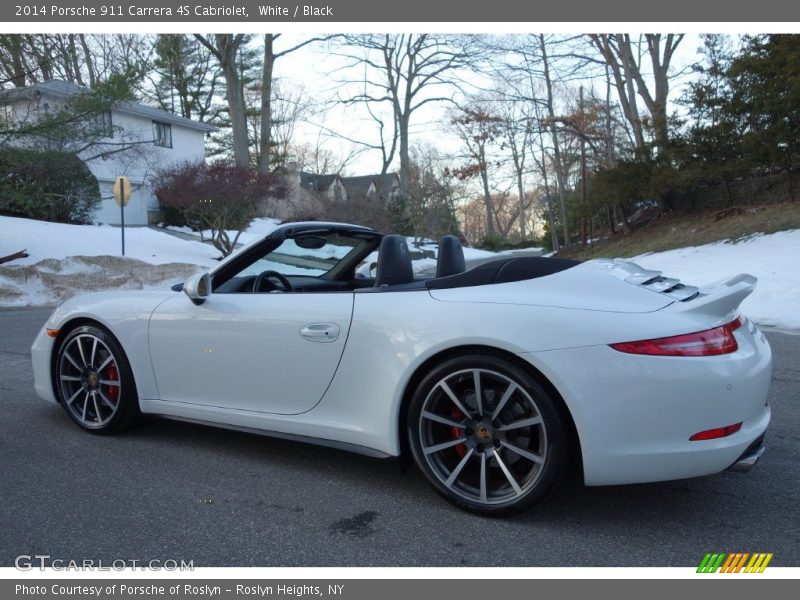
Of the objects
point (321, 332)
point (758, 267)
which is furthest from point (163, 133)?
point (321, 332)

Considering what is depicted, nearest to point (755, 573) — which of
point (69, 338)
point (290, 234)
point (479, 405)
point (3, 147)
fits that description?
point (479, 405)

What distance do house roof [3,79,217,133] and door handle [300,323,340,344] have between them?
596 inches

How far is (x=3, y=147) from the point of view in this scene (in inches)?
605

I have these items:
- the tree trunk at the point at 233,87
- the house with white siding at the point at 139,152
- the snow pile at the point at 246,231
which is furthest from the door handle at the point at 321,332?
the tree trunk at the point at 233,87

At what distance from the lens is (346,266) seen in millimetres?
4605

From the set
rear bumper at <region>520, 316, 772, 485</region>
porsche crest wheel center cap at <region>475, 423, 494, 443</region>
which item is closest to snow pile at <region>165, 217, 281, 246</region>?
porsche crest wheel center cap at <region>475, 423, 494, 443</region>

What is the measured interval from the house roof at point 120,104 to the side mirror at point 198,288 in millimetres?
14396

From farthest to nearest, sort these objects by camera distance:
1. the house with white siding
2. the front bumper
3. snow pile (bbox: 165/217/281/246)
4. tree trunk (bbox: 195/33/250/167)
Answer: tree trunk (bbox: 195/33/250/167)
snow pile (bbox: 165/217/281/246)
the house with white siding
the front bumper

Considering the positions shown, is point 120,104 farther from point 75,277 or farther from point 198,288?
point 198,288

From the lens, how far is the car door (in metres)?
3.26

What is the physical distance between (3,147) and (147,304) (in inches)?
560

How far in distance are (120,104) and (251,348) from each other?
50.0 feet

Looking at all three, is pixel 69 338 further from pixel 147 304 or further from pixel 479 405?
pixel 479 405

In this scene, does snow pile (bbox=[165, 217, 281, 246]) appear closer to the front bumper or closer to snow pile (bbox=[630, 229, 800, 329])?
snow pile (bbox=[630, 229, 800, 329])
